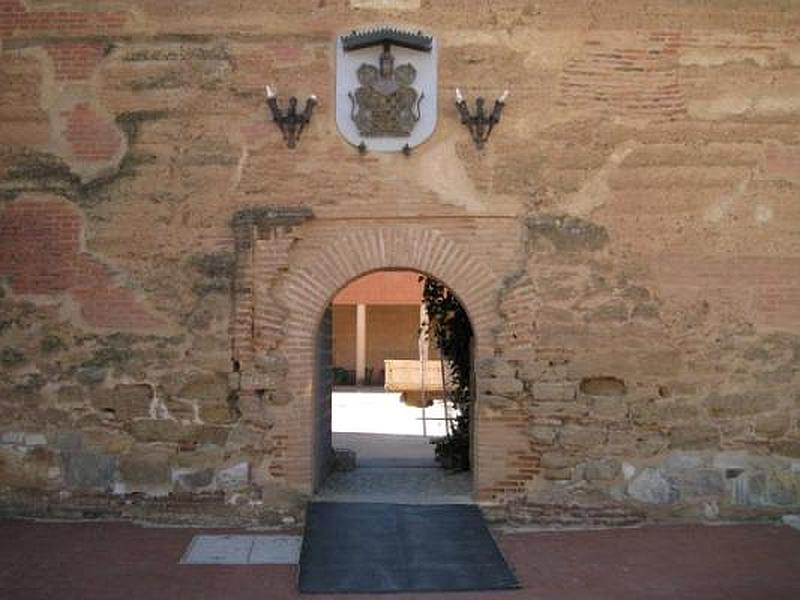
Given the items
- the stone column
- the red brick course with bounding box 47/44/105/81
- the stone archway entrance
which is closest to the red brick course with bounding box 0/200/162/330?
A: the stone archway entrance

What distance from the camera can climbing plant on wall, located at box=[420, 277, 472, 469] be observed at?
902 centimetres

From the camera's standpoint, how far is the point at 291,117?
23.2 ft

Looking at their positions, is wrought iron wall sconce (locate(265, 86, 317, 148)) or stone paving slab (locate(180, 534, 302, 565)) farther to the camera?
wrought iron wall sconce (locate(265, 86, 317, 148))

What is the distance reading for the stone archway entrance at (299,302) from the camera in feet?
23.1

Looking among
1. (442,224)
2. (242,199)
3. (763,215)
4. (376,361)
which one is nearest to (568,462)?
(442,224)

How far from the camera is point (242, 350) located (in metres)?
7.07

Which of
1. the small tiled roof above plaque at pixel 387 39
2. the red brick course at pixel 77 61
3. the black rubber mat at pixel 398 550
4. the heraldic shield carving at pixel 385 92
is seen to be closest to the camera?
the black rubber mat at pixel 398 550

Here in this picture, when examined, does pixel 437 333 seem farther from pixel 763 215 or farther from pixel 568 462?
pixel 763 215

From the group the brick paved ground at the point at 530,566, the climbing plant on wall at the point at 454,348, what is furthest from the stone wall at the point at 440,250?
the climbing plant on wall at the point at 454,348

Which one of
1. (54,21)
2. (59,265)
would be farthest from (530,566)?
(54,21)

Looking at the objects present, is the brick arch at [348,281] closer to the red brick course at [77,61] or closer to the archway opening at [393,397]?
the archway opening at [393,397]

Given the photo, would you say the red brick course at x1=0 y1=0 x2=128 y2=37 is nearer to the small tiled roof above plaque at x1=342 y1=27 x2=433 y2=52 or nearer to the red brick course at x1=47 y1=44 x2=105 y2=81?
the red brick course at x1=47 y1=44 x2=105 y2=81

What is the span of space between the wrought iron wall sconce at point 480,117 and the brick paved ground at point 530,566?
138 inches

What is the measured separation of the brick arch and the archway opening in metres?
0.27
